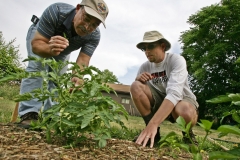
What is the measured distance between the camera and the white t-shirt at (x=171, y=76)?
2.83m

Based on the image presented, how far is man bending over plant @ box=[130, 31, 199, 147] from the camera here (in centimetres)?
300

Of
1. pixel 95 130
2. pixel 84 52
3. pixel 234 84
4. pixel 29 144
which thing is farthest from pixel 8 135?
pixel 234 84

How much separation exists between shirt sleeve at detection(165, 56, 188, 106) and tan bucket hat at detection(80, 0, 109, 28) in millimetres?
1002

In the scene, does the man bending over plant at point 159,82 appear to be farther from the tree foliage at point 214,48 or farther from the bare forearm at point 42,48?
the tree foliage at point 214,48

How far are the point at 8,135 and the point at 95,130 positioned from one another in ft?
2.33

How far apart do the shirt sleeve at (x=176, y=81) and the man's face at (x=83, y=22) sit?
A: 103 cm

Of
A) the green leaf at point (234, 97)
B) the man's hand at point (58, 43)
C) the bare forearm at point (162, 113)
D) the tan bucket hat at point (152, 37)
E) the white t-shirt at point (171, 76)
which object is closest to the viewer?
the green leaf at point (234, 97)

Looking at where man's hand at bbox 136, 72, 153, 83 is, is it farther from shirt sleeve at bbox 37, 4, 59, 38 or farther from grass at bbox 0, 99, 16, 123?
grass at bbox 0, 99, 16, 123

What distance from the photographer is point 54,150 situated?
175 centimetres

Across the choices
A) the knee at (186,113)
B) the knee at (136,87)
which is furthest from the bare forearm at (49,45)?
the knee at (186,113)

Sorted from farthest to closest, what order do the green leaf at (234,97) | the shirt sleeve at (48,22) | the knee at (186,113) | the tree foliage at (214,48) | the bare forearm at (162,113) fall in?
the tree foliage at (214,48) → the knee at (186,113) → the shirt sleeve at (48,22) → the bare forearm at (162,113) → the green leaf at (234,97)

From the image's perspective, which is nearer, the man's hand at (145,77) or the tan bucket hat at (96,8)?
the tan bucket hat at (96,8)

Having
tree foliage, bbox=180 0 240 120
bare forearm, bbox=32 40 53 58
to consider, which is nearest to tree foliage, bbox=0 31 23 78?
bare forearm, bbox=32 40 53 58

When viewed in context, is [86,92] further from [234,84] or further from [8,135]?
[234,84]
